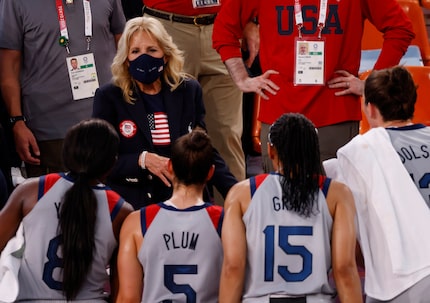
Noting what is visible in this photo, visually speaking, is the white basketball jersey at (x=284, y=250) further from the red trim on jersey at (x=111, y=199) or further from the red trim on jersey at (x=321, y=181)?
the red trim on jersey at (x=111, y=199)

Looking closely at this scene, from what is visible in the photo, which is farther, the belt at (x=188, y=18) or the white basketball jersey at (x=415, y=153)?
the belt at (x=188, y=18)

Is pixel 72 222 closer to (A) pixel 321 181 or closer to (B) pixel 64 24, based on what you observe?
(A) pixel 321 181

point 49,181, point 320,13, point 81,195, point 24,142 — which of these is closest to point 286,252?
point 81,195

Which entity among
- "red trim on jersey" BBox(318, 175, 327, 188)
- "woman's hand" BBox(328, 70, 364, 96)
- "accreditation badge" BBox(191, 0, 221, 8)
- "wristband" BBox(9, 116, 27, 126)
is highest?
"accreditation badge" BBox(191, 0, 221, 8)

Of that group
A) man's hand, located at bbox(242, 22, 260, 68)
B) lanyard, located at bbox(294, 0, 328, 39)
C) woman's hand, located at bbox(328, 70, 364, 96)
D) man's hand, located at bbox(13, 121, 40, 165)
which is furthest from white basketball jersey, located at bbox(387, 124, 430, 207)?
man's hand, located at bbox(13, 121, 40, 165)

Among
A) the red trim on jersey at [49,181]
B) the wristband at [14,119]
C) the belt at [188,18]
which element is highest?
the belt at [188,18]

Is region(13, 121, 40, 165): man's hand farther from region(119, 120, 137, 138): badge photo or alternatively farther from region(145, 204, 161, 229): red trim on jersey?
region(145, 204, 161, 229): red trim on jersey

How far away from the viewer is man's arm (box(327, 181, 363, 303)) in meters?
2.96

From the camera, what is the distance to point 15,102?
452 cm

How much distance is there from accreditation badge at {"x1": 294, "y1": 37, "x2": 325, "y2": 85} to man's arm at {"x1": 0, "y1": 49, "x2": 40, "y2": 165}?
1474mm

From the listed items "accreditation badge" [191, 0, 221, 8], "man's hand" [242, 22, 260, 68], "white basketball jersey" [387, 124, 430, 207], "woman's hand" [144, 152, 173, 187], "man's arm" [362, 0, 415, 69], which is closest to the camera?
"white basketball jersey" [387, 124, 430, 207]

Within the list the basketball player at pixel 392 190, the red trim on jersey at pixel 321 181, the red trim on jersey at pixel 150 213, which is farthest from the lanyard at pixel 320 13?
the red trim on jersey at pixel 150 213

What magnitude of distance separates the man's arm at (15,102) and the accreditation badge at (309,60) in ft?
4.84

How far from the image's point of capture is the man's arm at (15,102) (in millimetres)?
4488
